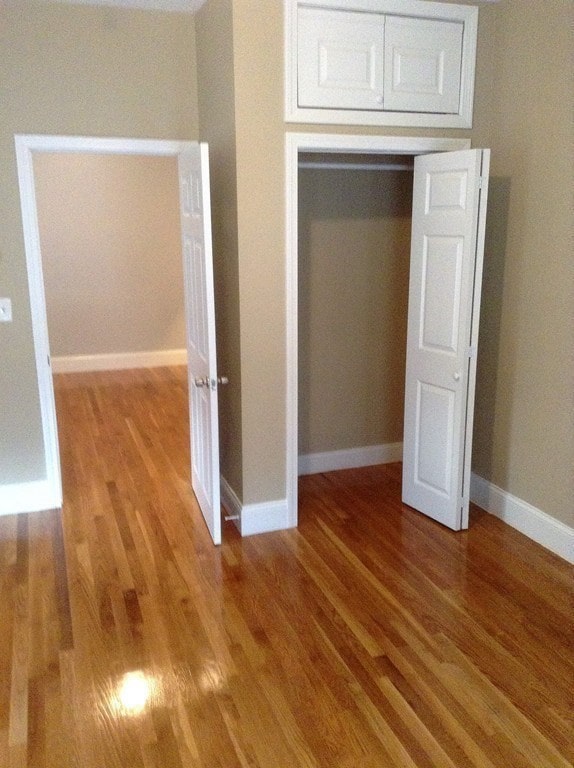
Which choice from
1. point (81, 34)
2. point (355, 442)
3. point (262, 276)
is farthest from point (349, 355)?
point (81, 34)

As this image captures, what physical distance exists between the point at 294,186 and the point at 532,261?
126 centimetres

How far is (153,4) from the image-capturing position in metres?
3.42

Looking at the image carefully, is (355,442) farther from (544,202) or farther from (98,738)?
(98,738)

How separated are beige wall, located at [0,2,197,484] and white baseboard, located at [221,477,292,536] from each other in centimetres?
128

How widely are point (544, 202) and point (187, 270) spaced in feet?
6.27

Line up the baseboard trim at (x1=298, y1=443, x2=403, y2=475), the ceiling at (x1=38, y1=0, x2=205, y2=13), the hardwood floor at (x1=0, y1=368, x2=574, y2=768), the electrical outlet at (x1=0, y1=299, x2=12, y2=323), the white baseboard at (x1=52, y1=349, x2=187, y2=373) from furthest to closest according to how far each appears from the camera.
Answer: the white baseboard at (x1=52, y1=349, x2=187, y2=373) → the baseboard trim at (x1=298, y1=443, x2=403, y2=475) → the electrical outlet at (x1=0, y1=299, x2=12, y2=323) → the ceiling at (x1=38, y1=0, x2=205, y2=13) → the hardwood floor at (x1=0, y1=368, x2=574, y2=768)

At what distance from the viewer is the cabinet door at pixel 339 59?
3148mm

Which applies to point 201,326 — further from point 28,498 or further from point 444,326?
point 28,498

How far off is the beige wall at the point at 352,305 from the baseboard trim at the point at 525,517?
90 cm

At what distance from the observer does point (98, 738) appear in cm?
220

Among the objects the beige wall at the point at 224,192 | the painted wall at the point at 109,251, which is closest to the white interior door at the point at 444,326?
the beige wall at the point at 224,192

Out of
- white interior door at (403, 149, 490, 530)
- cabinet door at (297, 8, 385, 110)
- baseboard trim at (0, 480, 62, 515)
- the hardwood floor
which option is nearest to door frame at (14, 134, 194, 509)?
baseboard trim at (0, 480, 62, 515)

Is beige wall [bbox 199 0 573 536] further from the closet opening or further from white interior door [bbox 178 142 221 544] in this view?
the closet opening

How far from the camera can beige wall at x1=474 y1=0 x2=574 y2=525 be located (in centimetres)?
313
